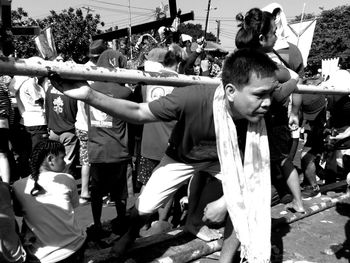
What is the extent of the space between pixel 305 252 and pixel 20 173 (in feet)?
15.9

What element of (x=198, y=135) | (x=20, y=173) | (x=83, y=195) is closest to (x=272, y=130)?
(x=198, y=135)

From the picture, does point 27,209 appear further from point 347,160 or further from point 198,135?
point 347,160

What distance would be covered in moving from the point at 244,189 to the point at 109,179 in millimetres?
1767

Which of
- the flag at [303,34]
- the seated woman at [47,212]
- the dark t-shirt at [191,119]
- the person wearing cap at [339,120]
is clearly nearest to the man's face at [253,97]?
the dark t-shirt at [191,119]

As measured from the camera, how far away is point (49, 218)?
2.49 meters

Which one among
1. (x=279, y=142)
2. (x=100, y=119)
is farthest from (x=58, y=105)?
(x=279, y=142)

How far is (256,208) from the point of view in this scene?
270 cm

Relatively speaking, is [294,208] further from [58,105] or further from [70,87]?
[58,105]

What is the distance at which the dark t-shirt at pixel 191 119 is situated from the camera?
255 centimetres

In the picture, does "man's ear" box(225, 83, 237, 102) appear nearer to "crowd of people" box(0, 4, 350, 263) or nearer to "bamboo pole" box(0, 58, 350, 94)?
"crowd of people" box(0, 4, 350, 263)

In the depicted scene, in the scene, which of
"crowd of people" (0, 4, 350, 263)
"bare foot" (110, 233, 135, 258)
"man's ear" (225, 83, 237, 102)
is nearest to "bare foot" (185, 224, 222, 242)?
"crowd of people" (0, 4, 350, 263)

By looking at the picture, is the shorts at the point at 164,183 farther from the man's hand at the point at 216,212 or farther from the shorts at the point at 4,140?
the shorts at the point at 4,140

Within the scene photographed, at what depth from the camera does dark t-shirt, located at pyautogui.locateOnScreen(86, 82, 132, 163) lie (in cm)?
387

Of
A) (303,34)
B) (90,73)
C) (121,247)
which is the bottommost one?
(121,247)
